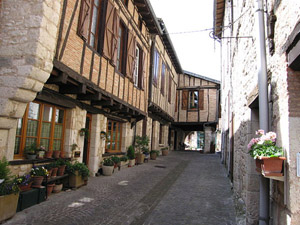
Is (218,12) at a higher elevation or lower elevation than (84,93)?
higher

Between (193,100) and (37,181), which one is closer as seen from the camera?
(37,181)

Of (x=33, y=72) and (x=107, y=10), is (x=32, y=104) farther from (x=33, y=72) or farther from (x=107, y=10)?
(x=107, y=10)

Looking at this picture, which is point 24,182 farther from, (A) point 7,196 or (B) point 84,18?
→ (B) point 84,18

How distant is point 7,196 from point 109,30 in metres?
4.66

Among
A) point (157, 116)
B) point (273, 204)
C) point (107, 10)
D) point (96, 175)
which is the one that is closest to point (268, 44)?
point (273, 204)

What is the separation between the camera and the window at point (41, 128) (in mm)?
4449

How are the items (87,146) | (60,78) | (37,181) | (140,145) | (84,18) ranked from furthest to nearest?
(140,145)
(87,146)
(84,18)
(60,78)
(37,181)

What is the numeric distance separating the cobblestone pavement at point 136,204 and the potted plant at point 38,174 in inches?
14.8

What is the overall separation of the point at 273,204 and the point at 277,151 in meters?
0.76

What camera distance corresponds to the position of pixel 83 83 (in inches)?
202

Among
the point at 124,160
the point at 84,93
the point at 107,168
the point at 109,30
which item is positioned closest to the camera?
the point at 84,93

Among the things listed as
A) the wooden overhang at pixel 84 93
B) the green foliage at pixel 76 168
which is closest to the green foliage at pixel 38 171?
the green foliage at pixel 76 168

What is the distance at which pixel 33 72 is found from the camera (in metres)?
3.67

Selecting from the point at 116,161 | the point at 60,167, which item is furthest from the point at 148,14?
the point at 60,167
